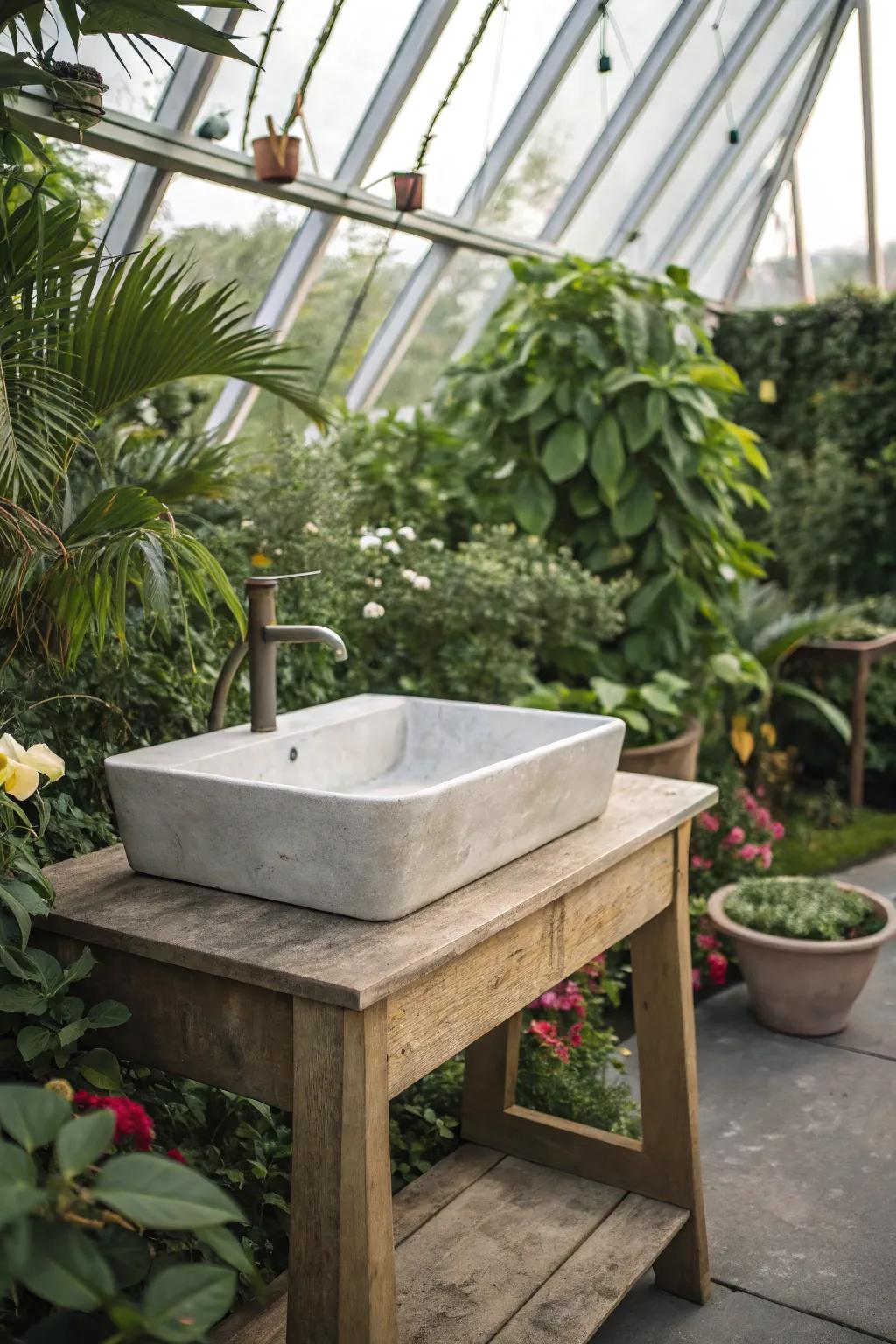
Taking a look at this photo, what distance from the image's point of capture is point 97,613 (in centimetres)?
162

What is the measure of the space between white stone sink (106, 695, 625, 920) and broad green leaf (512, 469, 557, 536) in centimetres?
193

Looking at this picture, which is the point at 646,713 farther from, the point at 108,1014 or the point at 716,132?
the point at 716,132

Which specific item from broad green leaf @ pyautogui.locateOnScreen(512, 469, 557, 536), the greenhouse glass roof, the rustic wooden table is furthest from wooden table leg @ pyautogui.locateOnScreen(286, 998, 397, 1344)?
broad green leaf @ pyautogui.locateOnScreen(512, 469, 557, 536)

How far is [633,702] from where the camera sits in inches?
146

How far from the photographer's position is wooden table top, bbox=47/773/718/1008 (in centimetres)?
133

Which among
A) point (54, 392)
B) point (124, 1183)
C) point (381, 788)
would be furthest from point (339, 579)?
point (124, 1183)

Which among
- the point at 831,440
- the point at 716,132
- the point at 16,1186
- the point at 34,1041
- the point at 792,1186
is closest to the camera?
the point at 16,1186

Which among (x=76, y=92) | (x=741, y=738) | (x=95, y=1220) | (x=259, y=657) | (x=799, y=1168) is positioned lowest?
(x=799, y=1168)

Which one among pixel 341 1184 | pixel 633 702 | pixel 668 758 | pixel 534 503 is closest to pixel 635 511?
pixel 534 503

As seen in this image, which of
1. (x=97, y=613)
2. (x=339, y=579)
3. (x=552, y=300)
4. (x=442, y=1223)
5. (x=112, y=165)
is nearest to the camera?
(x=97, y=613)

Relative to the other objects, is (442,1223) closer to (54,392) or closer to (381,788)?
(381,788)

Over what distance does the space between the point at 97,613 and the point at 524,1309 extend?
1.27 metres

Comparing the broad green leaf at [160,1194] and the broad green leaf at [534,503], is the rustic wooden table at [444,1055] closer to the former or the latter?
the broad green leaf at [160,1194]

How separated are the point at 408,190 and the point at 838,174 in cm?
371
